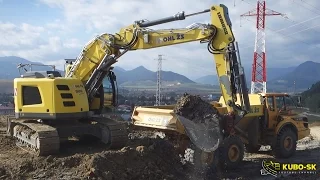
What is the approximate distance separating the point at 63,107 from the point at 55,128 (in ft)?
1.99

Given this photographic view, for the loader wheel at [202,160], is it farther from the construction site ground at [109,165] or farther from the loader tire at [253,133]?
the loader tire at [253,133]

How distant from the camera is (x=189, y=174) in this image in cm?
1003

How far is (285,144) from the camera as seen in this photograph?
13.3 m

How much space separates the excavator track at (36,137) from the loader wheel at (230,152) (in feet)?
14.1

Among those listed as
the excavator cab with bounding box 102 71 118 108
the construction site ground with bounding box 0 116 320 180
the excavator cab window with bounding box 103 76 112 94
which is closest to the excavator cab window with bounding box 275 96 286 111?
the construction site ground with bounding box 0 116 320 180

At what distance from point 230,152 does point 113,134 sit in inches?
127

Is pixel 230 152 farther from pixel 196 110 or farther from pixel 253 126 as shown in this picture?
pixel 253 126

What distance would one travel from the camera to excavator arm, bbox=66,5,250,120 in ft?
35.8

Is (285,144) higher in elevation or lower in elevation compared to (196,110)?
lower

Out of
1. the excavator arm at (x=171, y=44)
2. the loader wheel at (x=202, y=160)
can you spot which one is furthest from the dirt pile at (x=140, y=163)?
the excavator arm at (x=171, y=44)

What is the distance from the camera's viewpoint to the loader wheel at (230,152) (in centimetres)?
1095

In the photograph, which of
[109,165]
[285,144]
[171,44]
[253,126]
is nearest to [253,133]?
[253,126]

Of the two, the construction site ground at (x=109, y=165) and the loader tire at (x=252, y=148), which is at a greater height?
the construction site ground at (x=109, y=165)

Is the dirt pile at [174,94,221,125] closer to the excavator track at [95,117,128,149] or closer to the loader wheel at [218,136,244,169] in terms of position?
the loader wheel at [218,136,244,169]
